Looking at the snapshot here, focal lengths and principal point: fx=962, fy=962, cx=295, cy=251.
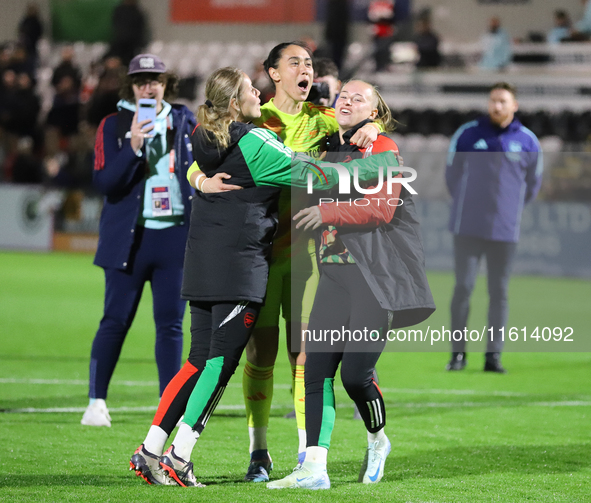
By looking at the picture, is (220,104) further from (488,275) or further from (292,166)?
(488,275)

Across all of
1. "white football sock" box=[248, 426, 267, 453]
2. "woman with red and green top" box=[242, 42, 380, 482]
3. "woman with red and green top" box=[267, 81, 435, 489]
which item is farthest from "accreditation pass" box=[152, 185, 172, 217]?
"white football sock" box=[248, 426, 267, 453]

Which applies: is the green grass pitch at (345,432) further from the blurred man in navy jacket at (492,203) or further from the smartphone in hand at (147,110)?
the smartphone in hand at (147,110)

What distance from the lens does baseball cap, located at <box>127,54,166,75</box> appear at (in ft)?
19.2

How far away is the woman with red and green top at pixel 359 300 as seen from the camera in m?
4.38

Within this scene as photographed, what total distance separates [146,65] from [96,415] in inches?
84.6

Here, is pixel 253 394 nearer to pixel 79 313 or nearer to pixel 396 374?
pixel 396 374

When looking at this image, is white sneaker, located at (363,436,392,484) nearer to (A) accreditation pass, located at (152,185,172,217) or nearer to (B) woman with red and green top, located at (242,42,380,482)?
(B) woman with red and green top, located at (242,42,380,482)

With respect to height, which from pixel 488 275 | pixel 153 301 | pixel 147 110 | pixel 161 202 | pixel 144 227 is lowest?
pixel 488 275

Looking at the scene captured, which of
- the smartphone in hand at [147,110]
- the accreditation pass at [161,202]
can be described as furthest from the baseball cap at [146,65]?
the accreditation pass at [161,202]

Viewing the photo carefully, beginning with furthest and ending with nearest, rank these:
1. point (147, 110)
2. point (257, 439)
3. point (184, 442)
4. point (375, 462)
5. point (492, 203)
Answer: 1. point (492, 203)
2. point (147, 110)
3. point (257, 439)
4. point (375, 462)
5. point (184, 442)

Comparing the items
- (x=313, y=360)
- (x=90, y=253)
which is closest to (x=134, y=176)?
(x=313, y=360)

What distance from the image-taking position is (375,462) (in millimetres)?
4539

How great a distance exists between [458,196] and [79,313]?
208 inches

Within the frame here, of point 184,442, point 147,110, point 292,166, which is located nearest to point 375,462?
point 184,442
